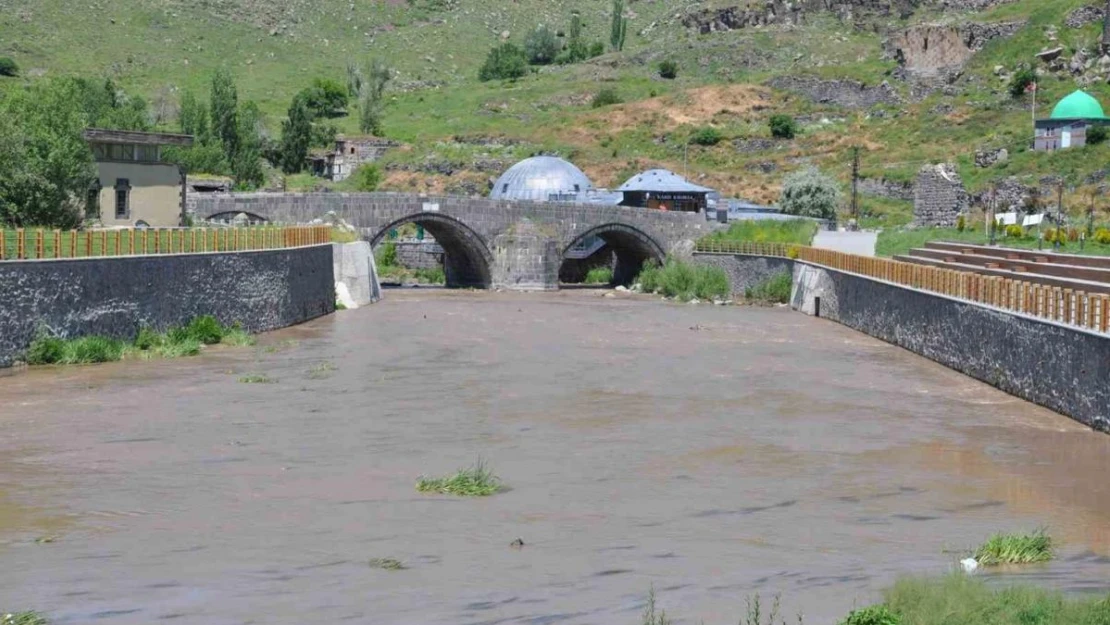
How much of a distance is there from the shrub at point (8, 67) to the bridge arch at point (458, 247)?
4886 cm

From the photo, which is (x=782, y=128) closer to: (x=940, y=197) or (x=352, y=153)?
(x=352, y=153)

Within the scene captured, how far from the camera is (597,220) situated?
261 ft

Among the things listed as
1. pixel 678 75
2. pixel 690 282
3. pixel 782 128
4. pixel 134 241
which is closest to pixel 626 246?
pixel 690 282

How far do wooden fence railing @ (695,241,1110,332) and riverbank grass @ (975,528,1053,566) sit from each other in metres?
10.4

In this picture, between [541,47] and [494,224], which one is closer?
[494,224]

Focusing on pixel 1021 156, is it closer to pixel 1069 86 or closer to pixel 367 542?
pixel 1069 86

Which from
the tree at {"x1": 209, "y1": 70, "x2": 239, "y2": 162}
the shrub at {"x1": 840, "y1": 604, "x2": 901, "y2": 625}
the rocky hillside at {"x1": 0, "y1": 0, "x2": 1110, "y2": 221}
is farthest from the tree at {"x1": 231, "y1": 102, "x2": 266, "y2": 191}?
the shrub at {"x1": 840, "y1": 604, "x2": 901, "y2": 625}

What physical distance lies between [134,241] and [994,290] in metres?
20.9

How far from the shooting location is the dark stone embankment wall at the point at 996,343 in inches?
1125

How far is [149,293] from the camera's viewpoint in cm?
4028

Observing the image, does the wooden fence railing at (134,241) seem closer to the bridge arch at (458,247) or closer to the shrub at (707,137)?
the bridge arch at (458,247)

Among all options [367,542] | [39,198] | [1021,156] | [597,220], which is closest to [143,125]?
[597,220]

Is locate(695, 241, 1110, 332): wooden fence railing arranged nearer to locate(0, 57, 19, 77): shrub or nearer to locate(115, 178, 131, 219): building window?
locate(115, 178, 131, 219): building window

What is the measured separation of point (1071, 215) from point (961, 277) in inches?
1379
